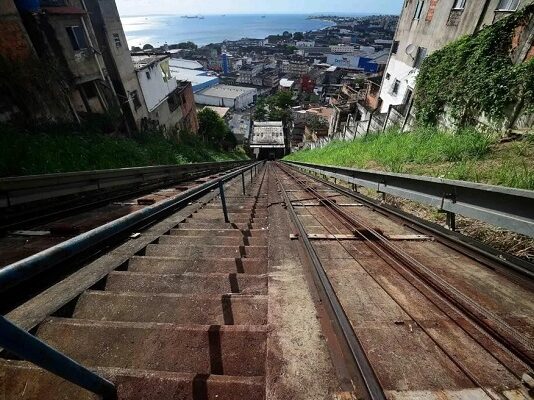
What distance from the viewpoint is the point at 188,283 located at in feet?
7.39

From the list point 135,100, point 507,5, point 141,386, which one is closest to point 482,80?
point 507,5

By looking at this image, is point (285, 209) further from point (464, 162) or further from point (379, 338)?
point (464, 162)

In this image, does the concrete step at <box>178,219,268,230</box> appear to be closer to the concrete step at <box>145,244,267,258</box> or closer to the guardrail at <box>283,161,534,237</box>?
the concrete step at <box>145,244,267,258</box>

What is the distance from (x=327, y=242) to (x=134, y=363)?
2.26m

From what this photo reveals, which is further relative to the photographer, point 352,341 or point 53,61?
point 53,61

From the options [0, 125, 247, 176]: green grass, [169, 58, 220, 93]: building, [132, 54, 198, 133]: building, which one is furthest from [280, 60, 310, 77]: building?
[0, 125, 247, 176]: green grass

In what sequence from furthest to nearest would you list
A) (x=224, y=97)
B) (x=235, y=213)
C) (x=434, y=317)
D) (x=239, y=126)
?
(x=224, y=97)
(x=239, y=126)
(x=235, y=213)
(x=434, y=317)

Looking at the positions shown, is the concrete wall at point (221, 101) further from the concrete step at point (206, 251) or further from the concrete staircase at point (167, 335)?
the concrete staircase at point (167, 335)

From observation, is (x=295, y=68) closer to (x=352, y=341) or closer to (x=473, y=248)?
(x=473, y=248)

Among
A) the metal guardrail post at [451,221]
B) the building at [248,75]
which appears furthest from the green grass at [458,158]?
the building at [248,75]

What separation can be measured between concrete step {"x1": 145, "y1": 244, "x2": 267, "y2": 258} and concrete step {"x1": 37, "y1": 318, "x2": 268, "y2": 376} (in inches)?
50.7

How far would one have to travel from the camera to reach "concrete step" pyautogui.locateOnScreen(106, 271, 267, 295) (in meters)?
2.16

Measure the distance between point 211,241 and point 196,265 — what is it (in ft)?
2.57

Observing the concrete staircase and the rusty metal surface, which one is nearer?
the concrete staircase
